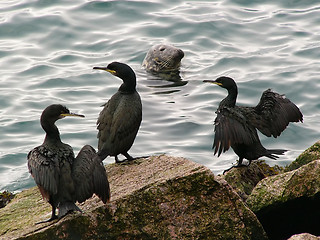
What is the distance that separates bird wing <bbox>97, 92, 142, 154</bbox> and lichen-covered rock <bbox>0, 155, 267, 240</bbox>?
67.3 inches

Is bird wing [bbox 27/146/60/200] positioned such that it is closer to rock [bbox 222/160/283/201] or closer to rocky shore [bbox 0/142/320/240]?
rocky shore [bbox 0/142/320/240]

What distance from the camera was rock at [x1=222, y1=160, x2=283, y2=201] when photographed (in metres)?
8.41

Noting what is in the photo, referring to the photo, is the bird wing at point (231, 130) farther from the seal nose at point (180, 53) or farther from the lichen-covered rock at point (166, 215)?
the seal nose at point (180, 53)

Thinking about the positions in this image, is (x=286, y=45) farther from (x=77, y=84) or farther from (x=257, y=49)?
(x=77, y=84)

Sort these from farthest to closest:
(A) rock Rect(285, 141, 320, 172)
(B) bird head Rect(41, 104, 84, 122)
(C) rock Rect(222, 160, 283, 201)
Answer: (A) rock Rect(285, 141, 320, 172), (C) rock Rect(222, 160, 283, 201), (B) bird head Rect(41, 104, 84, 122)

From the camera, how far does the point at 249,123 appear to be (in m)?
9.32

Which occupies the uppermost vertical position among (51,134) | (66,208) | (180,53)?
(51,134)

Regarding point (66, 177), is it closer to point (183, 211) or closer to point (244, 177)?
point (183, 211)

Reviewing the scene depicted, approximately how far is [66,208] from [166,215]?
1.05 metres

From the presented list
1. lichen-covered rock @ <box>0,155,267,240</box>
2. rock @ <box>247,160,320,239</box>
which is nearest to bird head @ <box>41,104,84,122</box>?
lichen-covered rock @ <box>0,155,267,240</box>

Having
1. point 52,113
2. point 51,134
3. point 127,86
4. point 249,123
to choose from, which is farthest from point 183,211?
point 249,123

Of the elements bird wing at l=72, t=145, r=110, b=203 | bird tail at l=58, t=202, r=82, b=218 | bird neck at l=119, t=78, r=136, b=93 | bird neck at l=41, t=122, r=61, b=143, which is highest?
bird neck at l=119, t=78, r=136, b=93

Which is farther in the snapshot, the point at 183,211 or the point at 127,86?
the point at 127,86

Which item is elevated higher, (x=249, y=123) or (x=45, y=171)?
(x=45, y=171)
